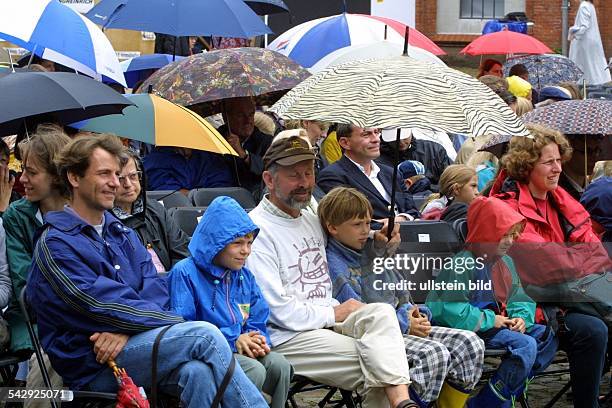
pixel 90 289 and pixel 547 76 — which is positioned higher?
pixel 90 289

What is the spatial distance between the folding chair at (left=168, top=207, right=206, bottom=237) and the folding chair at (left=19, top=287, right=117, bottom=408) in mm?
1548

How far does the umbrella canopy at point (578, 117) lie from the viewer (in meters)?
7.56

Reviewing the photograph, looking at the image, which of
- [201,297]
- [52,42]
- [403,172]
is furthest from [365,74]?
[403,172]

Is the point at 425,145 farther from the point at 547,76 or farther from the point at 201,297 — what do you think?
the point at 547,76

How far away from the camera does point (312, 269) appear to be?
20.4 ft

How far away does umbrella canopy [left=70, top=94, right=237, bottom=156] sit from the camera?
7.04m

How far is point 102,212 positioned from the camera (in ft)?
17.9

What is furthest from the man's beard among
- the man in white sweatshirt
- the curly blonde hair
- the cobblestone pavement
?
the cobblestone pavement

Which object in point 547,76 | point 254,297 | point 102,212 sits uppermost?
point 102,212

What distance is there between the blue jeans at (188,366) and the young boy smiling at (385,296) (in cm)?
121

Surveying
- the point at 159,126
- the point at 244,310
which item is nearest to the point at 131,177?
the point at 244,310

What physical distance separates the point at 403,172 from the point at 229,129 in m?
1.48

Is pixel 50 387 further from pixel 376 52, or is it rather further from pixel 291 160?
pixel 376 52

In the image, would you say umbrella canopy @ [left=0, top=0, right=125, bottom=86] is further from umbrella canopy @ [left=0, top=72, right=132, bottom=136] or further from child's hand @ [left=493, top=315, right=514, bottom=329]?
child's hand @ [left=493, top=315, right=514, bottom=329]
